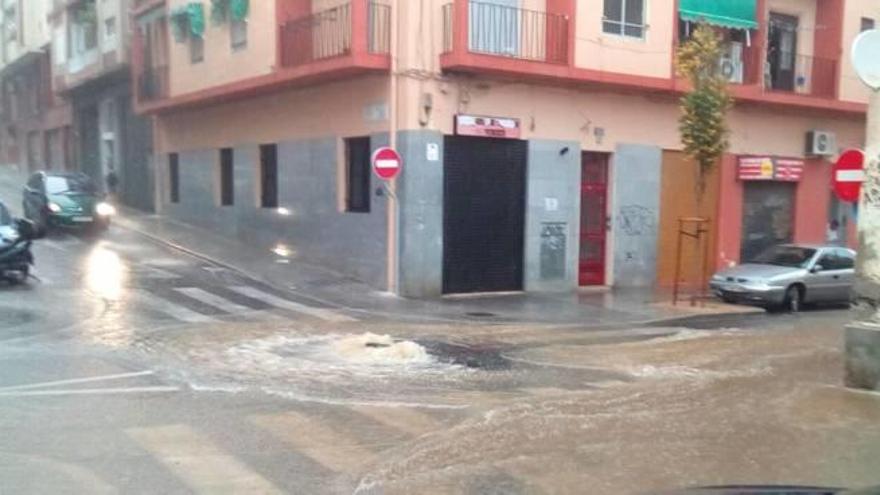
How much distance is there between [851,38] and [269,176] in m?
16.9

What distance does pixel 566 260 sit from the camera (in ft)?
66.6

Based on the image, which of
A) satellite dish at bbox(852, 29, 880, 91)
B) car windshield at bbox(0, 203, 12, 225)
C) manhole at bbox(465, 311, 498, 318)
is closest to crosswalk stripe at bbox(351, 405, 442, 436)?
satellite dish at bbox(852, 29, 880, 91)

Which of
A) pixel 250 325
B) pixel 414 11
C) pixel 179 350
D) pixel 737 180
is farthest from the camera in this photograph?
pixel 737 180

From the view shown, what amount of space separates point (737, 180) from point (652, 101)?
407 centimetres

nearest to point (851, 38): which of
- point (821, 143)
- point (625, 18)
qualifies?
point (821, 143)

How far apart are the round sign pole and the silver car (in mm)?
9975

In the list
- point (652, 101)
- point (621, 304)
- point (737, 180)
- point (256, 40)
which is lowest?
point (621, 304)

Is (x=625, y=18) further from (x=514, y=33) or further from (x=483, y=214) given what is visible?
(x=483, y=214)

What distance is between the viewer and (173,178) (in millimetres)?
28484

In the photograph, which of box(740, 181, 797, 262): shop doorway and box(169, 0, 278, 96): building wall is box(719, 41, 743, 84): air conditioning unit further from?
box(169, 0, 278, 96): building wall

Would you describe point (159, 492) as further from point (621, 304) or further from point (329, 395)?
point (621, 304)

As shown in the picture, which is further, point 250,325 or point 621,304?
point 621,304

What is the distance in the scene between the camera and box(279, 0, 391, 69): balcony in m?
17.3

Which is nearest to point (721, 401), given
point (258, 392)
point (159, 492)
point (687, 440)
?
point (687, 440)
